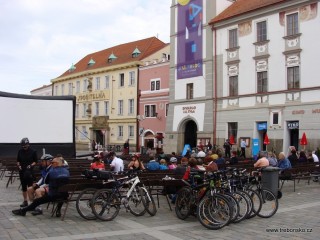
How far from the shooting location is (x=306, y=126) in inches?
1030

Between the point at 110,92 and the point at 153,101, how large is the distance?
8.14 meters

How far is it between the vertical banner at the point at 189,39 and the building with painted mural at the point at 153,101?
5.52 m

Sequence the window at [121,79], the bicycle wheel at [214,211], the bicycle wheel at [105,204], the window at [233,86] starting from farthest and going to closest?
the window at [121,79] → the window at [233,86] → the bicycle wheel at [105,204] → the bicycle wheel at [214,211]

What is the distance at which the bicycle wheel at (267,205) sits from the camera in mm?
8711

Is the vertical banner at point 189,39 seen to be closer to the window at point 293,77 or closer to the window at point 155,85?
the window at point 155,85

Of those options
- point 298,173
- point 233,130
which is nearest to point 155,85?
point 233,130

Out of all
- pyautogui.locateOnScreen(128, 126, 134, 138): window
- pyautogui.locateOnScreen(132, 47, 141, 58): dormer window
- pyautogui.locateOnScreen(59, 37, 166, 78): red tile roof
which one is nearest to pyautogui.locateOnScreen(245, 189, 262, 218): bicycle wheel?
pyautogui.locateOnScreen(128, 126, 134, 138): window

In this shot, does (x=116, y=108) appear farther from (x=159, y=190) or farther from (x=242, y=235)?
(x=242, y=235)

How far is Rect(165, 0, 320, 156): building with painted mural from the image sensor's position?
87.7 ft

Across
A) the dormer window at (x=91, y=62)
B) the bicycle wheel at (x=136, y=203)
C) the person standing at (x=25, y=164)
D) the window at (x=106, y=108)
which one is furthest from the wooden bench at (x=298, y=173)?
the dormer window at (x=91, y=62)

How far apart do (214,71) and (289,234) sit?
25.9m

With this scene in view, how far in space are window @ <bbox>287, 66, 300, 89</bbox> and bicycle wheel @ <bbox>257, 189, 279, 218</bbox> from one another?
19.6m

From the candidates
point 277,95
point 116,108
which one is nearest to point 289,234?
point 277,95

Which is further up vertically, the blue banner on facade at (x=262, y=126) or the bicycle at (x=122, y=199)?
the blue banner on facade at (x=262, y=126)
